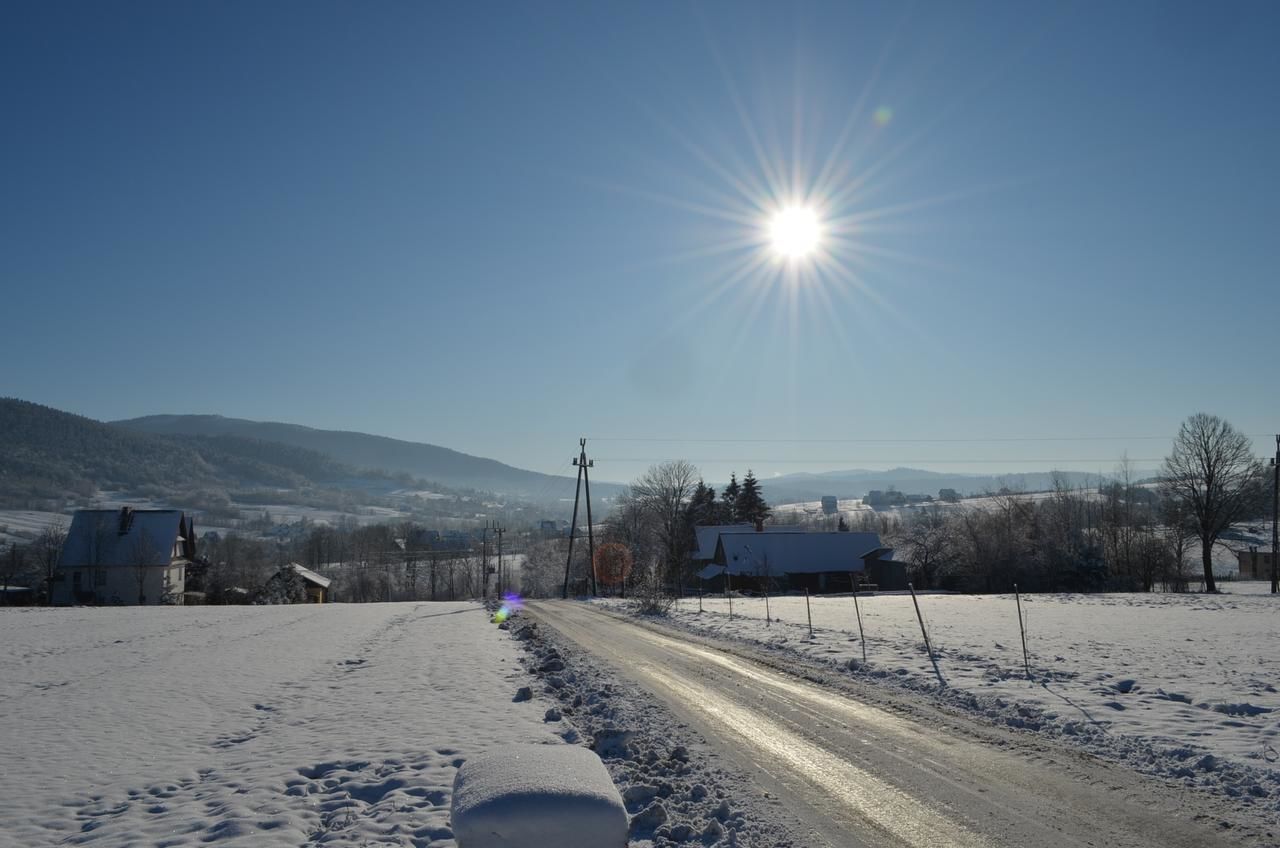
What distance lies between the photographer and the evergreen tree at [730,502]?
92.0 meters

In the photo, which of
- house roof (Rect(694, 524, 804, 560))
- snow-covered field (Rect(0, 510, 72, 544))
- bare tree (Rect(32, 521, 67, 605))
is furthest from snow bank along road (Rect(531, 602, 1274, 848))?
snow-covered field (Rect(0, 510, 72, 544))

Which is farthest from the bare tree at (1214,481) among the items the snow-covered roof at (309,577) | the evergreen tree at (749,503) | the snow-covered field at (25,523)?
the snow-covered field at (25,523)

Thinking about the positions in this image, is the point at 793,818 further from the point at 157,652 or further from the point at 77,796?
the point at 157,652

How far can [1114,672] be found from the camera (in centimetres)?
1416

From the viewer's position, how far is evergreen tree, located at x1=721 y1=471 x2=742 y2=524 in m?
92.0

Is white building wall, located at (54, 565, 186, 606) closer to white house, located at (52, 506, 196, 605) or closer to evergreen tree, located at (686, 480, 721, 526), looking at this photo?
white house, located at (52, 506, 196, 605)

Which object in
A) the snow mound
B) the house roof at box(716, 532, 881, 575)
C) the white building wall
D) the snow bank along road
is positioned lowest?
the white building wall

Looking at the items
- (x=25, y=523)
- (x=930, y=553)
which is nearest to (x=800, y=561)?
(x=930, y=553)

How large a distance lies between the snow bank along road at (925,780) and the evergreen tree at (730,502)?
79452 mm

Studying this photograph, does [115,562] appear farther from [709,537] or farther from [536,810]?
[536,810]

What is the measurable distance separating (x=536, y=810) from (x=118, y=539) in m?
74.2

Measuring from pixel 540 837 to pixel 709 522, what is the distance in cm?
8535

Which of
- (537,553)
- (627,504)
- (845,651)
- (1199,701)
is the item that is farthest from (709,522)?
(1199,701)

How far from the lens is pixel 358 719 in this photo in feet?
37.4
